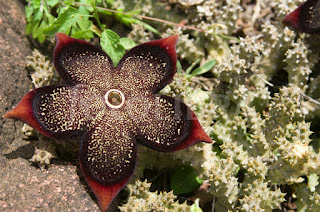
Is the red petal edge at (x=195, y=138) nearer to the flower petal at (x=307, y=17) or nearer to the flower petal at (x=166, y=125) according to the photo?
the flower petal at (x=166, y=125)

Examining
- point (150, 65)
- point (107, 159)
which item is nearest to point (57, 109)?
point (107, 159)

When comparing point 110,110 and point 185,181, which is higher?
point 110,110

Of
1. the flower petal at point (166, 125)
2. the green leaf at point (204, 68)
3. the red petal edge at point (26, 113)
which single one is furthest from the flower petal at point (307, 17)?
the red petal edge at point (26, 113)

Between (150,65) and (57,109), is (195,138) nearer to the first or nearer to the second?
(150,65)

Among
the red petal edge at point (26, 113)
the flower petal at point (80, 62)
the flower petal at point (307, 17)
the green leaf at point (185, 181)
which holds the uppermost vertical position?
the flower petal at point (307, 17)

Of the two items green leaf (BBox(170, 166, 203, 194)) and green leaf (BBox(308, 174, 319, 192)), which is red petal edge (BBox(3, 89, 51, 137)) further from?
green leaf (BBox(308, 174, 319, 192))

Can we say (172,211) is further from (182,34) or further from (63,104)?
(182,34)

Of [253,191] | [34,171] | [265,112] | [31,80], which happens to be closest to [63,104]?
[34,171]
